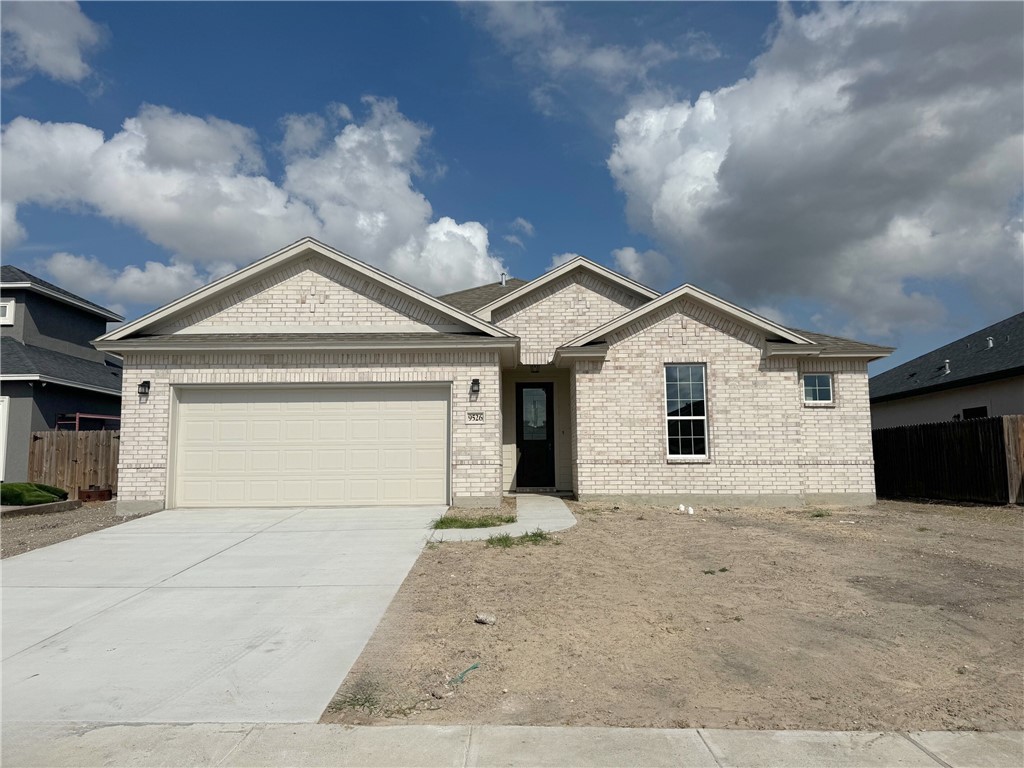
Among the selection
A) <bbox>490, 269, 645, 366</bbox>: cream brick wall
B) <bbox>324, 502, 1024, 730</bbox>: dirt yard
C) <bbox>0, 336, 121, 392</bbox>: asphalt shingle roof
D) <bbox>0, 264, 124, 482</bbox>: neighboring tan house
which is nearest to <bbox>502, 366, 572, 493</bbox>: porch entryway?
<bbox>490, 269, 645, 366</bbox>: cream brick wall

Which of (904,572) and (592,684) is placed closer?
(592,684)

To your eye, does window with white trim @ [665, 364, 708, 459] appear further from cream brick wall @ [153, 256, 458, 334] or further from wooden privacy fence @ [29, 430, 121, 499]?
wooden privacy fence @ [29, 430, 121, 499]

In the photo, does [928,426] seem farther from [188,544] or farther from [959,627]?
[188,544]

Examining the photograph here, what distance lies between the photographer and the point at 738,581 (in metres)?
7.56

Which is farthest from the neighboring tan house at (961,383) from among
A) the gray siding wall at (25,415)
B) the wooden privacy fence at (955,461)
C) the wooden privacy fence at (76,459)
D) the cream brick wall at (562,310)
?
the gray siding wall at (25,415)

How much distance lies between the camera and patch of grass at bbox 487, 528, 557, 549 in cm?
942

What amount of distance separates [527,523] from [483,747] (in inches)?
292

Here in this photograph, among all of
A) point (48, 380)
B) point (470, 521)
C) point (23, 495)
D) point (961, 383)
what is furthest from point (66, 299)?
point (961, 383)

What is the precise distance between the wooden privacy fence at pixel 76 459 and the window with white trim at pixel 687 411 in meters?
13.6

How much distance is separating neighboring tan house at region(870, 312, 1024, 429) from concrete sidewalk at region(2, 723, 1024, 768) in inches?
669

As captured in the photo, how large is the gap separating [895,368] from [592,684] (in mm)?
28070

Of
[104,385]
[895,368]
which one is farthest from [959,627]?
[895,368]

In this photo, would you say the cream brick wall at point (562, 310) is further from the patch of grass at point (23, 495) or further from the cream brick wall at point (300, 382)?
the patch of grass at point (23, 495)

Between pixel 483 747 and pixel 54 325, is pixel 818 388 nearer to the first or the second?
pixel 483 747
